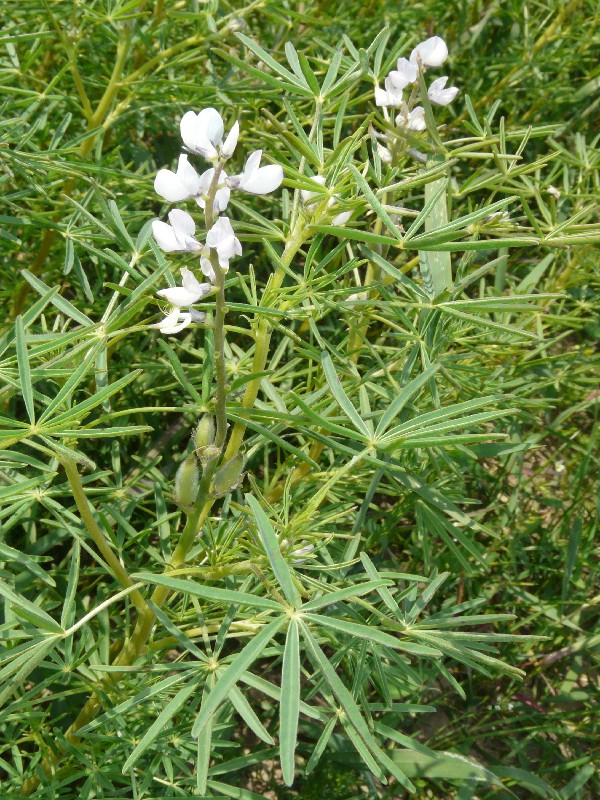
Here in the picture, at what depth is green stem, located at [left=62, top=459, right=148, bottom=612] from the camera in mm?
1037

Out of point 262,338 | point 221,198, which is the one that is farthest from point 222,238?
point 262,338

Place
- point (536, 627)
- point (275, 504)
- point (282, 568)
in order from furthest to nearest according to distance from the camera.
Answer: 1. point (536, 627)
2. point (275, 504)
3. point (282, 568)

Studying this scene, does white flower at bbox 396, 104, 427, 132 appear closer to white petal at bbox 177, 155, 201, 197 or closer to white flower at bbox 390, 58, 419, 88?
white flower at bbox 390, 58, 419, 88

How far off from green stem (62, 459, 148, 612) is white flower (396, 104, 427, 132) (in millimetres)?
690

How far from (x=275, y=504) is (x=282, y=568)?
67cm

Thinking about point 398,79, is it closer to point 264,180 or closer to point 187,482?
point 264,180

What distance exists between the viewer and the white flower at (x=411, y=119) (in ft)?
4.07

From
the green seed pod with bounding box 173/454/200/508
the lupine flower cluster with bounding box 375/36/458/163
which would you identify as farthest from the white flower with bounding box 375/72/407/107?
the green seed pod with bounding box 173/454/200/508

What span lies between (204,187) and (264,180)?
8cm

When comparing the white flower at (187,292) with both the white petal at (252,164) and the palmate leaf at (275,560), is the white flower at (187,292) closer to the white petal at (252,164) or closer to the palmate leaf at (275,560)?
the white petal at (252,164)

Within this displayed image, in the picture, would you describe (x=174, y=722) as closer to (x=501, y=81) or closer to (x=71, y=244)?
(x=71, y=244)

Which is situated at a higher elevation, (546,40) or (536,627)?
(546,40)

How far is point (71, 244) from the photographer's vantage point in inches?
59.3

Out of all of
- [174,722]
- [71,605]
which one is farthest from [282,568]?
[174,722]
